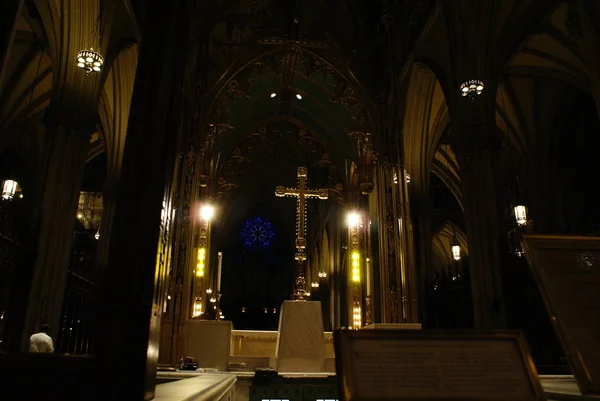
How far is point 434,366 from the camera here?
79.4 inches

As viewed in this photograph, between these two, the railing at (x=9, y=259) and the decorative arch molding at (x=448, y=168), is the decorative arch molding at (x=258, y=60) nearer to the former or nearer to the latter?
the railing at (x=9, y=259)

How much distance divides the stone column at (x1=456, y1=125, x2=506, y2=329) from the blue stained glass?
23926mm

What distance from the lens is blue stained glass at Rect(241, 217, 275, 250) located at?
32.1 meters

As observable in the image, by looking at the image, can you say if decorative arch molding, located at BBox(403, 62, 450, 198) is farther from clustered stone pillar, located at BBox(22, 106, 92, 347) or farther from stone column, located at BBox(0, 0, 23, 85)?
stone column, located at BBox(0, 0, 23, 85)

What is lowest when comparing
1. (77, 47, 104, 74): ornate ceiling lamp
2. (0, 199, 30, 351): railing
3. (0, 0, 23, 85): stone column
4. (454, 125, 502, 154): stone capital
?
(0, 199, 30, 351): railing

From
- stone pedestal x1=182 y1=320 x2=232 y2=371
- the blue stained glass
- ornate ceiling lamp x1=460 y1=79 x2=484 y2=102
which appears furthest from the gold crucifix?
the blue stained glass

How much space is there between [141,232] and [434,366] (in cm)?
151

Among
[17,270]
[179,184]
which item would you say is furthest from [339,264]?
[17,270]

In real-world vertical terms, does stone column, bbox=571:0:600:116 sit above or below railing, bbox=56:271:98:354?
above

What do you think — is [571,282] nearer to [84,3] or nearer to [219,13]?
[84,3]

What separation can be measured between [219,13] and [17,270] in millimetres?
7319

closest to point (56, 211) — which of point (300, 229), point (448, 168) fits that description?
point (300, 229)

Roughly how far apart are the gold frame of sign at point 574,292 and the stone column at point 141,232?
1.94m

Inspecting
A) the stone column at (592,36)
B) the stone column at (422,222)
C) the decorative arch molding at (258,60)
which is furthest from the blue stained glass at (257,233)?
the stone column at (592,36)
